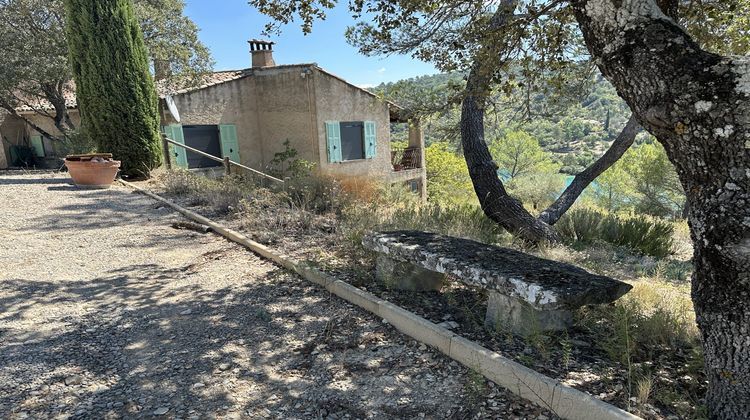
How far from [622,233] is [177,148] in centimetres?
1223

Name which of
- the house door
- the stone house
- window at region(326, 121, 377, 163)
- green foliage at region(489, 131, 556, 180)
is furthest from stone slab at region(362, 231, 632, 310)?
green foliage at region(489, 131, 556, 180)

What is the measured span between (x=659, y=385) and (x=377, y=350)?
165 cm

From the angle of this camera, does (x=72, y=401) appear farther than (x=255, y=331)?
No

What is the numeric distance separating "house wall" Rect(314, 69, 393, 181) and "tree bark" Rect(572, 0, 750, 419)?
38.8ft

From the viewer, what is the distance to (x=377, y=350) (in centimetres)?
295

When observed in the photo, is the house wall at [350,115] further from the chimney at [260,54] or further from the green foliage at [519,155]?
the green foliage at [519,155]

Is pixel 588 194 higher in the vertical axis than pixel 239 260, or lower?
lower

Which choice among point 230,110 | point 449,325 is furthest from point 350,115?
point 449,325

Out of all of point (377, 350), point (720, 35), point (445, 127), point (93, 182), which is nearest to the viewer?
point (377, 350)

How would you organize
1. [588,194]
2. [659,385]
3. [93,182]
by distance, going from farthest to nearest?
[588,194] < [93,182] < [659,385]

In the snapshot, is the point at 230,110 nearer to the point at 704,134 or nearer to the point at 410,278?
the point at 410,278

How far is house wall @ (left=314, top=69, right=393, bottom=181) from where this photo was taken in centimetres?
1529

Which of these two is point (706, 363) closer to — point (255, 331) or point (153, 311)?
point (255, 331)

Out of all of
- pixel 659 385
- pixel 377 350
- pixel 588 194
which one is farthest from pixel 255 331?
pixel 588 194
